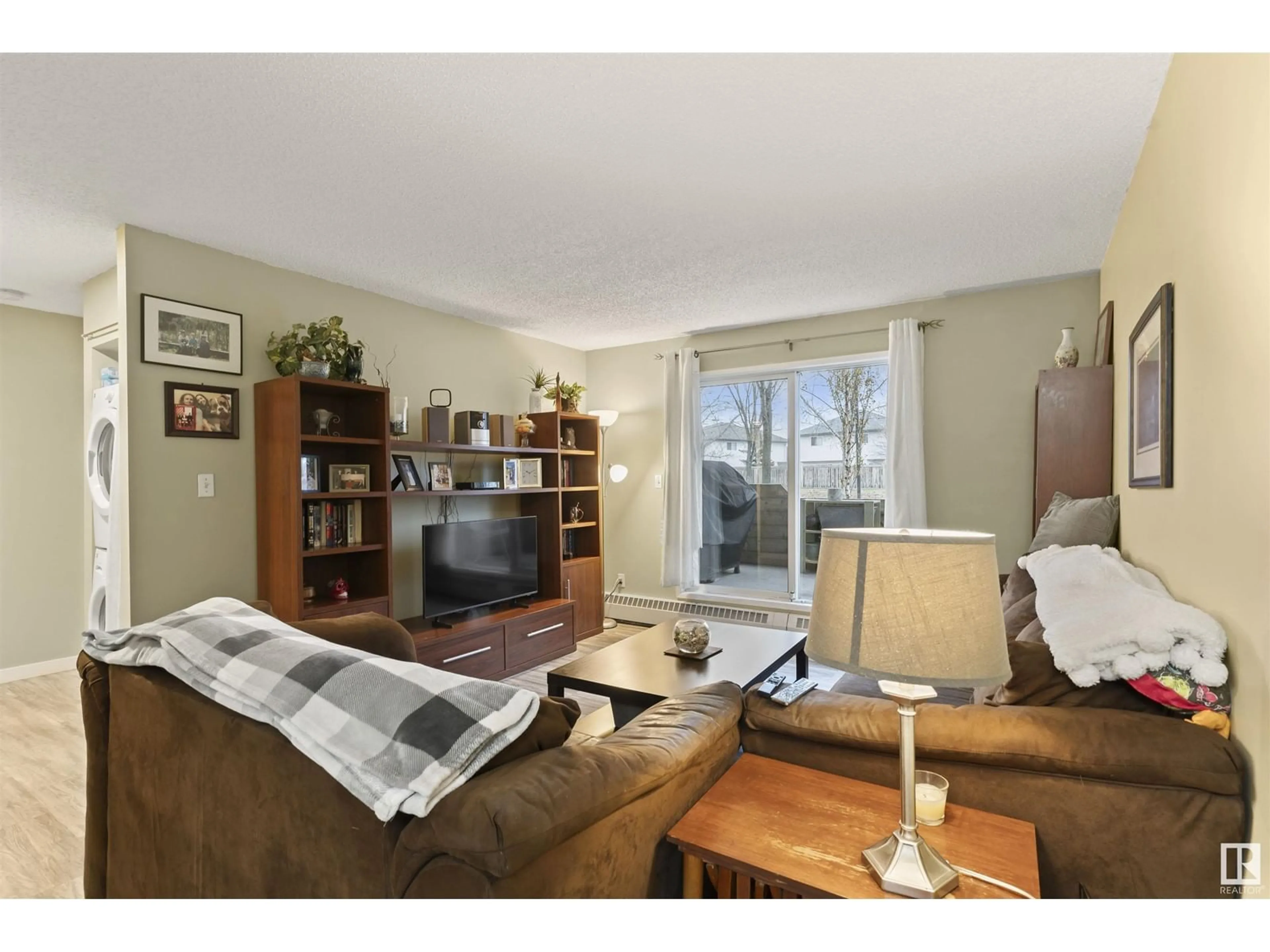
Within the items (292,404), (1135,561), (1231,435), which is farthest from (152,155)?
(1135,561)

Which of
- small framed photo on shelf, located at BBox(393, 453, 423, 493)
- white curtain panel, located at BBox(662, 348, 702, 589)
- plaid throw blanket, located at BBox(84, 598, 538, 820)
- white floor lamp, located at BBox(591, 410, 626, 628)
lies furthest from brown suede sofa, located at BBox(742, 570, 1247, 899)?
white floor lamp, located at BBox(591, 410, 626, 628)

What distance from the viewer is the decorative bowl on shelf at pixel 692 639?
2920 millimetres

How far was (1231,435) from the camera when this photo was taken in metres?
1.25

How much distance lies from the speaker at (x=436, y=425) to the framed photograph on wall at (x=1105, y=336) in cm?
370

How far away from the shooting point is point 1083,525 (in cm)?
263

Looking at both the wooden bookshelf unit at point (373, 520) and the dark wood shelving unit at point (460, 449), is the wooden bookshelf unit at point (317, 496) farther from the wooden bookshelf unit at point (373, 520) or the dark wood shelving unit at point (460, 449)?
the dark wood shelving unit at point (460, 449)

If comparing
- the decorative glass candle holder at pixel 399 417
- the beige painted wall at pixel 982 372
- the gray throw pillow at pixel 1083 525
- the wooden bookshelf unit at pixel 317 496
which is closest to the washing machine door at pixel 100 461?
the wooden bookshelf unit at pixel 317 496

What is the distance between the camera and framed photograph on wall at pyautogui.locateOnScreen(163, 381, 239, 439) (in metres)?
3.04

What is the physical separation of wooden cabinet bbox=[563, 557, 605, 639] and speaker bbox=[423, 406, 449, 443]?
143 centimetres

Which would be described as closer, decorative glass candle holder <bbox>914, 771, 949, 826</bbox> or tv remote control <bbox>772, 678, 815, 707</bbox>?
decorative glass candle holder <bbox>914, 771, 949, 826</bbox>

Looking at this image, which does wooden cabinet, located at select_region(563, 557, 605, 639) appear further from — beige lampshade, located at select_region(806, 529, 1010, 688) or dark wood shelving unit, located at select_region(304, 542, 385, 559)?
beige lampshade, located at select_region(806, 529, 1010, 688)

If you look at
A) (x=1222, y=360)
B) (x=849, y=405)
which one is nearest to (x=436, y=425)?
(x=849, y=405)

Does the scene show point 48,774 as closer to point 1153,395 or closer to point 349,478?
point 349,478
